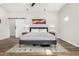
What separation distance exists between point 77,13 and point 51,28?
1169 millimetres

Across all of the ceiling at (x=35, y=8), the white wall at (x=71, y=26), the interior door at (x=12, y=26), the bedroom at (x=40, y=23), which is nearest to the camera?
the ceiling at (x=35, y=8)

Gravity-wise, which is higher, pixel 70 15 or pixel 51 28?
pixel 70 15

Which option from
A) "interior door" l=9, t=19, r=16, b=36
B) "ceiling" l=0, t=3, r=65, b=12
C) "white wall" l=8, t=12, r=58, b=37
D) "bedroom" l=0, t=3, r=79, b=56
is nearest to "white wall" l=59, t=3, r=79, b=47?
"bedroom" l=0, t=3, r=79, b=56

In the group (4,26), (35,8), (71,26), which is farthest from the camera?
(71,26)

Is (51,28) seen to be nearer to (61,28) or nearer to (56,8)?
(61,28)

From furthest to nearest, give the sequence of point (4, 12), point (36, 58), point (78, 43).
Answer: point (78, 43)
point (4, 12)
point (36, 58)

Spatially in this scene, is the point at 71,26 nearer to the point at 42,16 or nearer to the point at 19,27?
the point at 42,16

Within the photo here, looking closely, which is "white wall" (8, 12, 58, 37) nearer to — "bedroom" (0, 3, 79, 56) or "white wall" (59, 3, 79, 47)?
"bedroom" (0, 3, 79, 56)

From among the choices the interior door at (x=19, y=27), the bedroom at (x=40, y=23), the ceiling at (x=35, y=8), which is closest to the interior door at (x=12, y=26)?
the bedroom at (x=40, y=23)

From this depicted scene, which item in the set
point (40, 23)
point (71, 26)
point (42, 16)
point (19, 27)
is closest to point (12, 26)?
point (19, 27)

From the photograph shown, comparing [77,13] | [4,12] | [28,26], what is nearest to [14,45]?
[28,26]

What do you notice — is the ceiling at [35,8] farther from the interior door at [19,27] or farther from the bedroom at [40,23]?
the interior door at [19,27]

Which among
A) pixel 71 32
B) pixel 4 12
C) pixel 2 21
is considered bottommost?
pixel 71 32

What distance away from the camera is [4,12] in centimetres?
401
